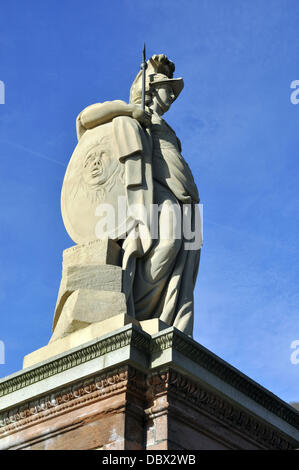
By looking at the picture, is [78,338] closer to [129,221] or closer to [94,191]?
[129,221]

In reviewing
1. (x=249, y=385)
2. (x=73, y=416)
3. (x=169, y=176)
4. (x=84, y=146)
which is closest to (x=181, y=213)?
(x=169, y=176)

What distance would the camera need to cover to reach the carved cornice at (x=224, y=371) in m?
8.16

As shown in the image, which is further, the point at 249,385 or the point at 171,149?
the point at 171,149

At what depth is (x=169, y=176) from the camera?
10.9 m

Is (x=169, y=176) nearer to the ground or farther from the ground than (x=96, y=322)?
farther from the ground

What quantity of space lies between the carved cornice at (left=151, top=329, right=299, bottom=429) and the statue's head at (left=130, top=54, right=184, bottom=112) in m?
5.12

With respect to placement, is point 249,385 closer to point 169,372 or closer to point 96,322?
point 169,372

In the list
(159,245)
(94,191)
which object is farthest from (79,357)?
(94,191)

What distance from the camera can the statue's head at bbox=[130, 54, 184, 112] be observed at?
12.2 meters

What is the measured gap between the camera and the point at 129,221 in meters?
10.2

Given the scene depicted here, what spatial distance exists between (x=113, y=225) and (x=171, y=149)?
1.77 metres

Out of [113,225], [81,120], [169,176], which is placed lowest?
[113,225]

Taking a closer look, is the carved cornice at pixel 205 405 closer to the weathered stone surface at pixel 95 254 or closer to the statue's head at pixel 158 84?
the weathered stone surface at pixel 95 254

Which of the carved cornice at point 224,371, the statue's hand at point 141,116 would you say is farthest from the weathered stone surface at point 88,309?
the statue's hand at point 141,116
